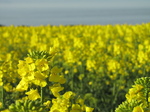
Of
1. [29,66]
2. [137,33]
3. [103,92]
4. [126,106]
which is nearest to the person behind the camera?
[126,106]

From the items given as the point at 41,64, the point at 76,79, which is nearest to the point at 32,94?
the point at 41,64

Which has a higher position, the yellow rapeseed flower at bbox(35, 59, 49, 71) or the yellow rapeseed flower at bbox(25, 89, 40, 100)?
the yellow rapeseed flower at bbox(35, 59, 49, 71)

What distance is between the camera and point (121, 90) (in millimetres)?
8031

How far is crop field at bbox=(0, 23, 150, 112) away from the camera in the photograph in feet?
9.00

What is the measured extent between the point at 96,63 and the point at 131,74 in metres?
1.85

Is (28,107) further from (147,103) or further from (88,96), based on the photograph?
(88,96)

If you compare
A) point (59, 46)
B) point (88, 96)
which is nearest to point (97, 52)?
point (59, 46)

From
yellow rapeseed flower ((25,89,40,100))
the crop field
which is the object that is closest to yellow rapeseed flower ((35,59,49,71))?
the crop field

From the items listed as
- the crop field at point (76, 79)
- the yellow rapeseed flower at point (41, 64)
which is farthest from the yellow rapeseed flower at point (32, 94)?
the yellow rapeseed flower at point (41, 64)

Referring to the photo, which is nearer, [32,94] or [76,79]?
[32,94]

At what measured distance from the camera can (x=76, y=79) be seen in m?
9.05

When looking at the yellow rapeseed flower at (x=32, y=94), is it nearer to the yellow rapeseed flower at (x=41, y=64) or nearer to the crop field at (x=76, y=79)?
the crop field at (x=76, y=79)

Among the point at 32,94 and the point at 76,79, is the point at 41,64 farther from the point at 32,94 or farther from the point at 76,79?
the point at 76,79

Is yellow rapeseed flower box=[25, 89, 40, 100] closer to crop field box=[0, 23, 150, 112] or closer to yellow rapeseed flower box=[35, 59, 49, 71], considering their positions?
crop field box=[0, 23, 150, 112]
